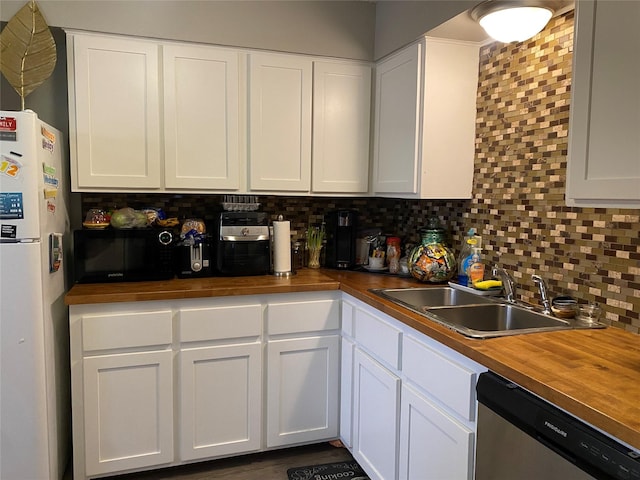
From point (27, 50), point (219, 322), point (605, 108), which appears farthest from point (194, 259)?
point (605, 108)

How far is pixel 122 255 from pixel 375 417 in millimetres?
1384

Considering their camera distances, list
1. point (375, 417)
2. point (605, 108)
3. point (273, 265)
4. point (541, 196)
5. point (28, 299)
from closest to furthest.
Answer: point (605, 108) → point (28, 299) → point (541, 196) → point (375, 417) → point (273, 265)

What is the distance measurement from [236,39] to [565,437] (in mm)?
2200

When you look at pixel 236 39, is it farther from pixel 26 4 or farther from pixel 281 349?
pixel 281 349

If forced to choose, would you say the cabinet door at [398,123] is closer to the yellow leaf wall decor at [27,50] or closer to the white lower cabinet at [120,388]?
the white lower cabinet at [120,388]

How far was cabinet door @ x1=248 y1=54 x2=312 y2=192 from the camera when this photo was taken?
2484mm

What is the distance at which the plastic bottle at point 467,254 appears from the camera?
2.25 m

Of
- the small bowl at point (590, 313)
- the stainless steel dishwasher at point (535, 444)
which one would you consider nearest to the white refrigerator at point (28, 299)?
the stainless steel dishwasher at point (535, 444)

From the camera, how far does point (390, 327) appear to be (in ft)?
6.33

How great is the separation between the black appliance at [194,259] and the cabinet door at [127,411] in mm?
445

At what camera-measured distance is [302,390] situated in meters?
2.43

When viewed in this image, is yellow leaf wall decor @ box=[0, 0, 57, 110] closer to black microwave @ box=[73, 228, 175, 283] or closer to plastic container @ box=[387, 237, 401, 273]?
black microwave @ box=[73, 228, 175, 283]

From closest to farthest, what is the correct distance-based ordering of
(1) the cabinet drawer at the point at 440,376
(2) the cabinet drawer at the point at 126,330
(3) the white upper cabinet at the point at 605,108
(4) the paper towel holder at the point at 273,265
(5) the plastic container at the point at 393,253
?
(3) the white upper cabinet at the point at 605,108 < (1) the cabinet drawer at the point at 440,376 < (2) the cabinet drawer at the point at 126,330 < (4) the paper towel holder at the point at 273,265 < (5) the plastic container at the point at 393,253

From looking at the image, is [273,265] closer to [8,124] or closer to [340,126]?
[340,126]
